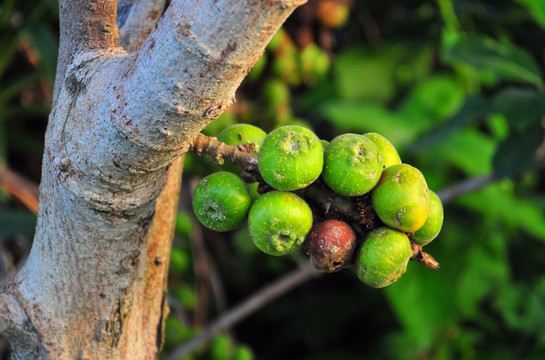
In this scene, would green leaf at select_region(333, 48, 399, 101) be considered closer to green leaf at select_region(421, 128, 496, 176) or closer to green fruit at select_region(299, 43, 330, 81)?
green fruit at select_region(299, 43, 330, 81)

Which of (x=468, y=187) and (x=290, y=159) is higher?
(x=290, y=159)

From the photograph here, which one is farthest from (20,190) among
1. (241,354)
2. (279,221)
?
(279,221)

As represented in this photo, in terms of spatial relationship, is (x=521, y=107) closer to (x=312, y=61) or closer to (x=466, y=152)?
(x=466, y=152)

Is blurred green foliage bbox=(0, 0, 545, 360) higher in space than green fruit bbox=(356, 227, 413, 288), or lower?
lower

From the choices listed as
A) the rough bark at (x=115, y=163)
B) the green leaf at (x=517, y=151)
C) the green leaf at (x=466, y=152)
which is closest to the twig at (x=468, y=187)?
the green leaf at (x=517, y=151)

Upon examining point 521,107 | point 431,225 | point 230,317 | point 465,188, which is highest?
point 431,225

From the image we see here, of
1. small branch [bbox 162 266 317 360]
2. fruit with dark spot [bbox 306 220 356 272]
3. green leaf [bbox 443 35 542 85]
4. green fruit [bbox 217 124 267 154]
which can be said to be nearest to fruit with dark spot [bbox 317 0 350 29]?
green leaf [bbox 443 35 542 85]

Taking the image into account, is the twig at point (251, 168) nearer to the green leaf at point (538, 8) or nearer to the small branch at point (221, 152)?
the small branch at point (221, 152)
